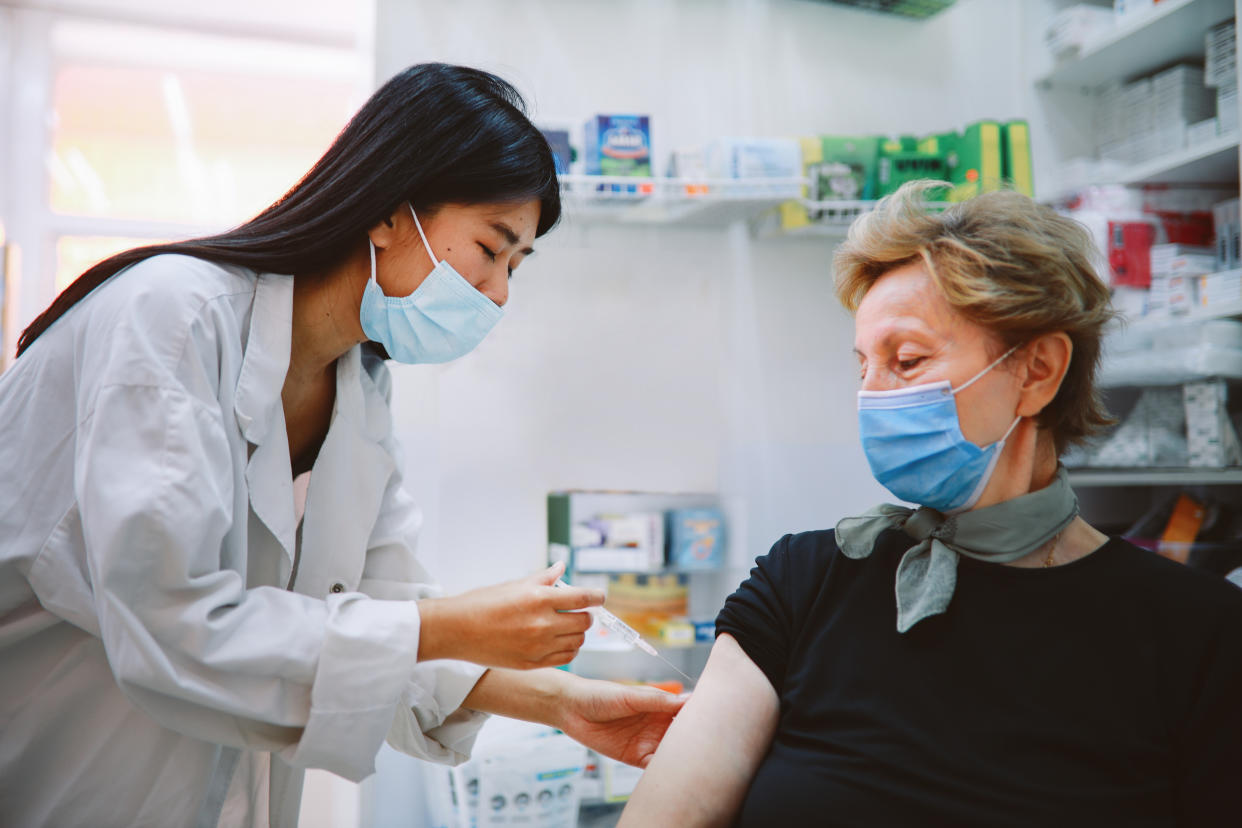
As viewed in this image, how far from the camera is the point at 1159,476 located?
8.80ft

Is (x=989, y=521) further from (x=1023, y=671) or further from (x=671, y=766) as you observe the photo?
(x=671, y=766)

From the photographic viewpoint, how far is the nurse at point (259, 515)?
1.07m

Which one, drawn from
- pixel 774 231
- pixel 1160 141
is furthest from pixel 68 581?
pixel 1160 141

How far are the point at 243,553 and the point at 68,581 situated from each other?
202 millimetres

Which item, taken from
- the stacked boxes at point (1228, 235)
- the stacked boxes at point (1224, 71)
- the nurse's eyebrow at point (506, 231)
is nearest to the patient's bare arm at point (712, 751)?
the nurse's eyebrow at point (506, 231)

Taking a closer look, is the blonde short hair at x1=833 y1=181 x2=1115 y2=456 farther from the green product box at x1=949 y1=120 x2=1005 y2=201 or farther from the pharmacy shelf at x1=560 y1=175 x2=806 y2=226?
the green product box at x1=949 y1=120 x2=1005 y2=201


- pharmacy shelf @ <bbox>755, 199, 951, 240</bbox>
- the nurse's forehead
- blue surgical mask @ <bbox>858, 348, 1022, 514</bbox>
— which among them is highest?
pharmacy shelf @ <bbox>755, 199, 951, 240</bbox>

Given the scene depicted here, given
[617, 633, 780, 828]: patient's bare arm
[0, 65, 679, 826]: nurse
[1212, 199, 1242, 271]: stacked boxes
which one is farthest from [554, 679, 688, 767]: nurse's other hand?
[1212, 199, 1242, 271]: stacked boxes

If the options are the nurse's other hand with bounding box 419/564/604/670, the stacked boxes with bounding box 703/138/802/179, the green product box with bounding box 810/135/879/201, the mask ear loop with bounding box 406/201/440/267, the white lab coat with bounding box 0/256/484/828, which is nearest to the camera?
the white lab coat with bounding box 0/256/484/828

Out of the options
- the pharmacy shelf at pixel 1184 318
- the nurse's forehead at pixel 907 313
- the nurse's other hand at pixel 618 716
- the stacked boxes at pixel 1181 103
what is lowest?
the nurse's other hand at pixel 618 716

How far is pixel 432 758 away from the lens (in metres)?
1.59

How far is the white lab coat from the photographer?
105 centimetres

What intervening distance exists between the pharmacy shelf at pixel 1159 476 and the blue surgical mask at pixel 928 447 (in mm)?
1297

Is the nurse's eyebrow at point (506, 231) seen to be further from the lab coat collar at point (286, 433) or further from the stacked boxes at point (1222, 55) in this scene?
the stacked boxes at point (1222, 55)
